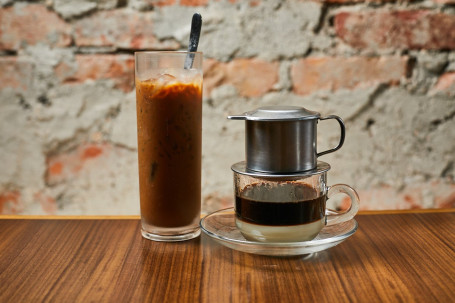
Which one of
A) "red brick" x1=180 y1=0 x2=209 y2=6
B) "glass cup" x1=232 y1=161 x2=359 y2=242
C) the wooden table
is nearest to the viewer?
the wooden table

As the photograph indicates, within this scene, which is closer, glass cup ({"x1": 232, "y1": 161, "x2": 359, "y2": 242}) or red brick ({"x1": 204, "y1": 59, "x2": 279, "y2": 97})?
glass cup ({"x1": 232, "y1": 161, "x2": 359, "y2": 242})

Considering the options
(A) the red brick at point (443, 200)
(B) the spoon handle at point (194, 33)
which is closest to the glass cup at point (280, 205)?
(B) the spoon handle at point (194, 33)

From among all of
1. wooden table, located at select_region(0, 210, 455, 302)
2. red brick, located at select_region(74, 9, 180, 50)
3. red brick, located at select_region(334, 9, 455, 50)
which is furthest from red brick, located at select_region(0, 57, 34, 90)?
red brick, located at select_region(334, 9, 455, 50)

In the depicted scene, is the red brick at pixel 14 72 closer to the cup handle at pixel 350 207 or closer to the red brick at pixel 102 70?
the red brick at pixel 102 70

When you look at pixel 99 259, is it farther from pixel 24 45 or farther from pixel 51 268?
pixel 24 45

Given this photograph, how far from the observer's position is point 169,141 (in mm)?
775

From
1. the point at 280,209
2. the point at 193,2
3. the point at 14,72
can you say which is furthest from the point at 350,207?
the point at 14,72

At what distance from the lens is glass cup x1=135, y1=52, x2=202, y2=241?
0.77 m

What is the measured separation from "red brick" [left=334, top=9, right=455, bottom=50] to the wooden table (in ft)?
1.74

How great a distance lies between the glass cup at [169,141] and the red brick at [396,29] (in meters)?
0.58

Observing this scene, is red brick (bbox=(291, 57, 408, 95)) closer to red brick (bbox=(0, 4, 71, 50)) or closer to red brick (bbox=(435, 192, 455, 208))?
red brick (bbox=(435, 192, 455, 208))

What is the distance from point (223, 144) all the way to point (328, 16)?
15.4 inches

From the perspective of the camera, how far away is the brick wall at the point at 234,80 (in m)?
1.25

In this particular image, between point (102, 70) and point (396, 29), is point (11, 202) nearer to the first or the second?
point (102, 70)
